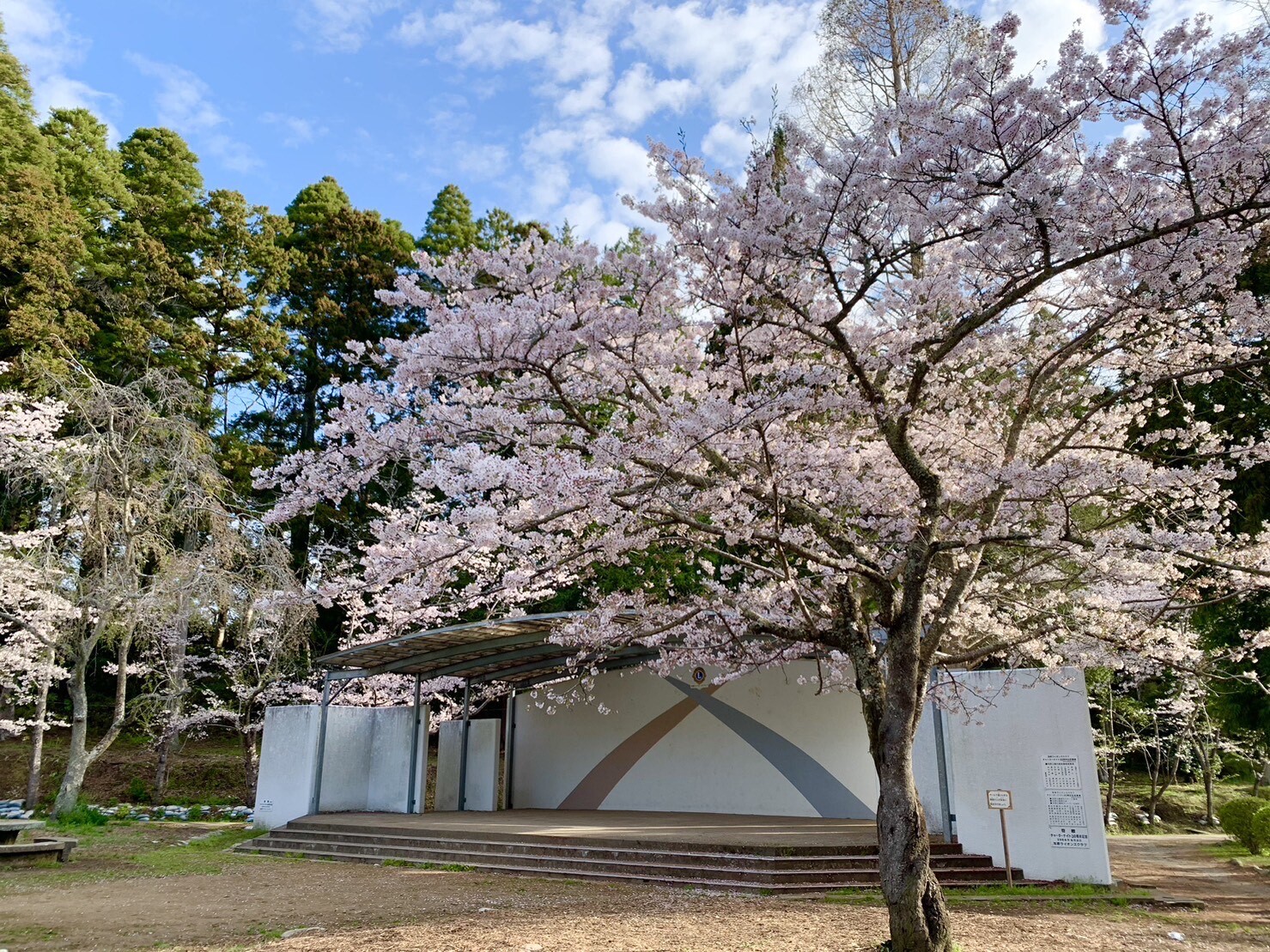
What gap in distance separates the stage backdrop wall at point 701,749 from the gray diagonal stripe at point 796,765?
13 mm

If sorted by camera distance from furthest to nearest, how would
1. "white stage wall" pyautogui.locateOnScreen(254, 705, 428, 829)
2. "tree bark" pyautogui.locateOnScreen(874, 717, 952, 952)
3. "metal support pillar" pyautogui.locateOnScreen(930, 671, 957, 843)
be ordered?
"white stage wall" pyautogui.locateOnScreen(254, 705, 428, 829), "metal support pillar" pyautogui.locateOnScreen(930, 671, 957, 843), "tree bark" pyautogui.locateOnScreen(874, 717, 952, 952)

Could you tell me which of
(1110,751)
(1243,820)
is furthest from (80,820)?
(1110,751)

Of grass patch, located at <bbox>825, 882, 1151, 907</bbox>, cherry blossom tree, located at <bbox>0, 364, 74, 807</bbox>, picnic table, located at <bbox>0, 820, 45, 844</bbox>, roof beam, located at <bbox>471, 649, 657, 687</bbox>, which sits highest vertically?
cherry blossom tree, located at <bbox>0, 364, 74, 807</bbox>

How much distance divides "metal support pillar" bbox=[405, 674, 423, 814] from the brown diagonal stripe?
9.15ft

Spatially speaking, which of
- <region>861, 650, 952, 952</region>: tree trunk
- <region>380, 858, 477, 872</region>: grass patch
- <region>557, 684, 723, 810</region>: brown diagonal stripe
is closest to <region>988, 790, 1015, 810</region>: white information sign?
<region>861, 650, 952, 952</region>: tree trunk

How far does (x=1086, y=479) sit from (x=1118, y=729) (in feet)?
55.8

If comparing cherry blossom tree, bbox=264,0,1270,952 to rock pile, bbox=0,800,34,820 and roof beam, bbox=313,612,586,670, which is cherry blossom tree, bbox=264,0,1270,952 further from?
rock pile, bbox=0,800,34,820

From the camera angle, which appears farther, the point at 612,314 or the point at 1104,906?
the point at 1104,906

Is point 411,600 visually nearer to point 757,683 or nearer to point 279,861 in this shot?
point 279,861

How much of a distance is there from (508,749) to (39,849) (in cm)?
757

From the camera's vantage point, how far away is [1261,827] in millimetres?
11133

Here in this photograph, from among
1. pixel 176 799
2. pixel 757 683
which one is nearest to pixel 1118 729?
pixel 757 683

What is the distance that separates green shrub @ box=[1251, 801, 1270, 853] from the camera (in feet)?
36.3

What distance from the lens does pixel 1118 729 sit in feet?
62.2
